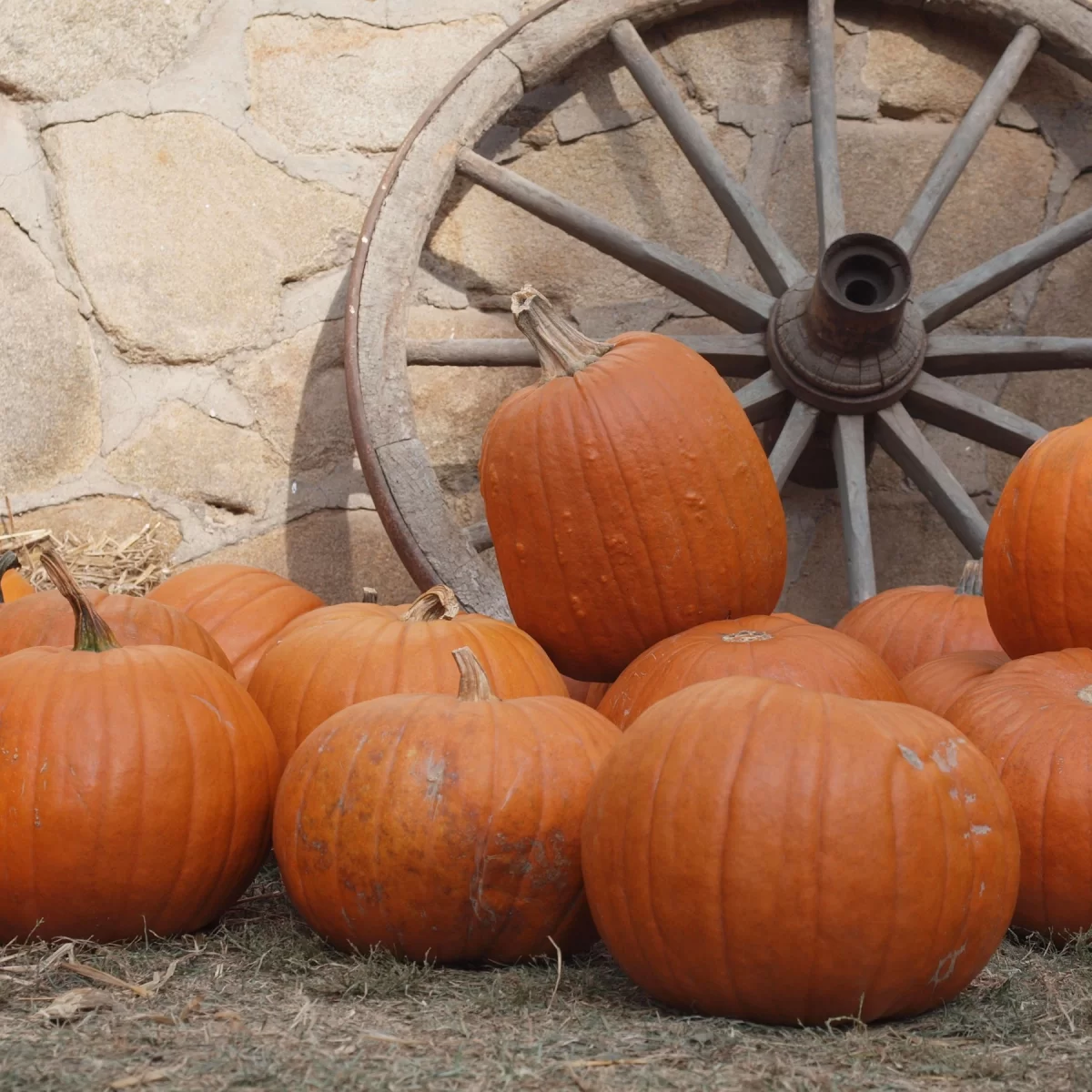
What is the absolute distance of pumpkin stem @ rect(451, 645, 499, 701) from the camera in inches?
69.6

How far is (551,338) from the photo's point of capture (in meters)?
2.29

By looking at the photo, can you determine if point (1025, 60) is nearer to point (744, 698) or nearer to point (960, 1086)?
point (744, 698)

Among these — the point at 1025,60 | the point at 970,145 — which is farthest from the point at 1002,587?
the point at 1025,60

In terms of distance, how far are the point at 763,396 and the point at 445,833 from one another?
→ 1.65 m

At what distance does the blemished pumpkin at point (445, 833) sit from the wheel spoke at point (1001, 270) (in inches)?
71.7

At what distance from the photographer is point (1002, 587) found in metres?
2.17

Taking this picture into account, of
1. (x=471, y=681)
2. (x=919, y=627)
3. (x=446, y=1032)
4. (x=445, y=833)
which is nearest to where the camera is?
(x=446, y=1032)

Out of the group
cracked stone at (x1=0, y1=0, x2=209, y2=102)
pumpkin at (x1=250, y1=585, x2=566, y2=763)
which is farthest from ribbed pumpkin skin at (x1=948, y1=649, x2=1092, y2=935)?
cracked stone at (x1=0, y1=0, x2=209, y2=102)

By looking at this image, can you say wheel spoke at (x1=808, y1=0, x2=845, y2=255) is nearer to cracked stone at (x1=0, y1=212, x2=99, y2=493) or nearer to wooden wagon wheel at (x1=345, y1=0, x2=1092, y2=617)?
wooden wagon wheel at (x1=345, y1=0, x2=1092, y2=617)

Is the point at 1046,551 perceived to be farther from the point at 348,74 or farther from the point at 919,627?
the point at 348,74

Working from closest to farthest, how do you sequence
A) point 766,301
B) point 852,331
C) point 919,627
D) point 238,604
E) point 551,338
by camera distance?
point 551,338 → point 919,627 → point 238,604 → point 852,331 → point 766,301

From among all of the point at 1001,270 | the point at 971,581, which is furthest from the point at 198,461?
the point at 1001,270

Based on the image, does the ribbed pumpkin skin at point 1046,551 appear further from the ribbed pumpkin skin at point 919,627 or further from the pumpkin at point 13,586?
the pumpkin at point 13,586

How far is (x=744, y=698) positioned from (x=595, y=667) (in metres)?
0.81
